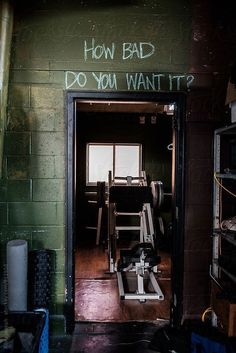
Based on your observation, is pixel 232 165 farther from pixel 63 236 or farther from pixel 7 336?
pixel 7 336

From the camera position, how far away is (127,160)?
7.51 metres

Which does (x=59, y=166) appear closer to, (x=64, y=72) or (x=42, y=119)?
(x=42, y=119)

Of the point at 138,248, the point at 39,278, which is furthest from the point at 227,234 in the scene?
the point at 39,278

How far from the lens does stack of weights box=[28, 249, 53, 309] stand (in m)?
2.89

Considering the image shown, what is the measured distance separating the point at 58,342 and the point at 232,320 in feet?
5.01

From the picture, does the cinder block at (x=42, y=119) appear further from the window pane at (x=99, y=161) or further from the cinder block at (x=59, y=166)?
the window pane at (x=99, y=161)

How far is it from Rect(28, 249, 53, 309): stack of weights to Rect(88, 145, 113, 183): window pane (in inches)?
180

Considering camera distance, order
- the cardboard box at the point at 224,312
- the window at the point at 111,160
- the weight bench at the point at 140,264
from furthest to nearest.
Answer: the window at the point at 111,160 < the weight bench at the point at 140,264 < the cardboard box at the point at 224,312

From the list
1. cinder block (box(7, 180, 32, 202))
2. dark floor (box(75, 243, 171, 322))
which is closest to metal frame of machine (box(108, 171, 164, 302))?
dark floor (box(75, 243, 171, 322))

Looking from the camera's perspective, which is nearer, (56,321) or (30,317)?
(30,317)

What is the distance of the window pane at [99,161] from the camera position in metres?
7.49

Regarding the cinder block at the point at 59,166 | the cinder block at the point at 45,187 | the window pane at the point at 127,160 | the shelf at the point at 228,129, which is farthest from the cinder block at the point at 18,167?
the window pane at the point at 127,160

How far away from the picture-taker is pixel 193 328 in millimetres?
2916

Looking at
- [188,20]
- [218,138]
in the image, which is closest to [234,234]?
[218,138]
